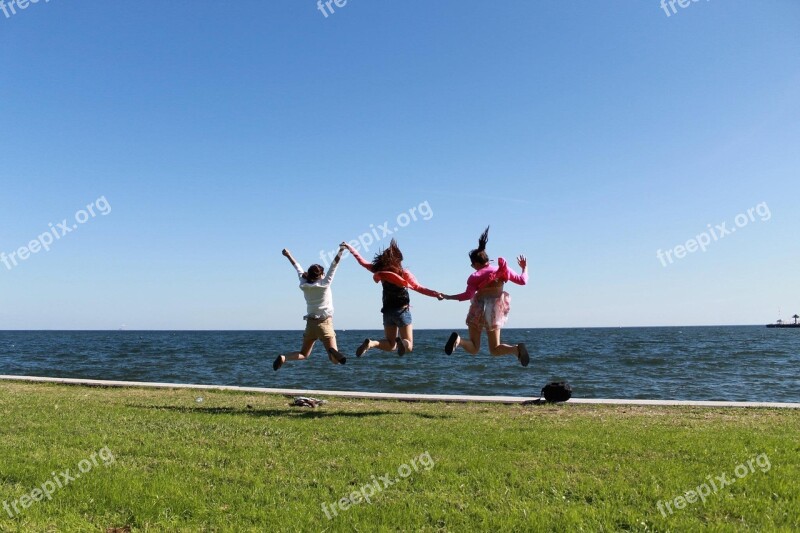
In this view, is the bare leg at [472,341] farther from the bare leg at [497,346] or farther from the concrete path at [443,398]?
the concrete path at [443,398]

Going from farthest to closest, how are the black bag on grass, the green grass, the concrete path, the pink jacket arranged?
the black bag on grass < the concrete path < the pink jacket < the green grass

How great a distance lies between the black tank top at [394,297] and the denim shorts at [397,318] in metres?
0.05

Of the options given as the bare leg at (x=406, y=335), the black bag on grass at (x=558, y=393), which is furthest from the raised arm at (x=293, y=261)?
the black bag on grass at (x=558, y=393)

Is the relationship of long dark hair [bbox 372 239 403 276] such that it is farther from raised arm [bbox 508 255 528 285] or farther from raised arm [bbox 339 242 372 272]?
raised arm [bbox 508 255 528 285]

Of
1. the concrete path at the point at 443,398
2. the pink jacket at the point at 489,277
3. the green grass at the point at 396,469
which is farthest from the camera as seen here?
the concrete path at the point at 443,398

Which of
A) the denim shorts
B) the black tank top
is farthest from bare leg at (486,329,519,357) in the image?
the black tank top

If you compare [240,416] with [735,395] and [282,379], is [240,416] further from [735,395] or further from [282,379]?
[735,395]

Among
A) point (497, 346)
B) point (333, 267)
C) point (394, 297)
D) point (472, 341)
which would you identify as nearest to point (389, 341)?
point (394, 297)

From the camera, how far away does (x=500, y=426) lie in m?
8.48

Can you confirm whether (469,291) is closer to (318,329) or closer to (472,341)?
(472,341)

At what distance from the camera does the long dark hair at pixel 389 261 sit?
9711 mm

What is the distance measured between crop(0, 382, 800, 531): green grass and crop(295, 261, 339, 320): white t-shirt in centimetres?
171

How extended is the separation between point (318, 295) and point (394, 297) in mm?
1281

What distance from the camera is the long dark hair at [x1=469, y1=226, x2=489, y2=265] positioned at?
32.1 feet
